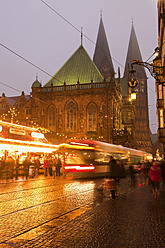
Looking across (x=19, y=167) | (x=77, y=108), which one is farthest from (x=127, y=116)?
(x=19, y=167)

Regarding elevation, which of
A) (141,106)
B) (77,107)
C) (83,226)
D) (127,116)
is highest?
(141,106)

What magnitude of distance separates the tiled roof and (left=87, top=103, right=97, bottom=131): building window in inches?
209

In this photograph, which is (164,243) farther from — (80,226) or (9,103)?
(9,103)

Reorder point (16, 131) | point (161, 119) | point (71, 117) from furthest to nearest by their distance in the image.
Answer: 1. point (71, 117)
2. point (161, 119)
3. point (16, 131)

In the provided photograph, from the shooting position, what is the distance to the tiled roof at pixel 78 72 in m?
46.0

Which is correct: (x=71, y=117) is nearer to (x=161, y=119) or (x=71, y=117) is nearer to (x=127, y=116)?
(x=161, y=119)

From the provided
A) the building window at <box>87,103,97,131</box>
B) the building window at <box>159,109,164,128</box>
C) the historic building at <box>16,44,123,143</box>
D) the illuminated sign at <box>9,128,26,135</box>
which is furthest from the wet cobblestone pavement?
the building window at <box>87,103,97,131</box>

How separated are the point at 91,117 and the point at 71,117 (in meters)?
3.28

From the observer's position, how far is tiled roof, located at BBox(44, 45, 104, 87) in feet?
151

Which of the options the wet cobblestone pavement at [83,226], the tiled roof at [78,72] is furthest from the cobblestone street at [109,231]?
the tiled roof at [78,72]

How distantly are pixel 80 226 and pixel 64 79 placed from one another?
4266 centimetres

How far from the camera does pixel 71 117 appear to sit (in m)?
43.3

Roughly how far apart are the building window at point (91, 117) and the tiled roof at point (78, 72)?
5.31 meters

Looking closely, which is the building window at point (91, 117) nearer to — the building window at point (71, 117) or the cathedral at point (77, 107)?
the cathedral at point (77, 107)
